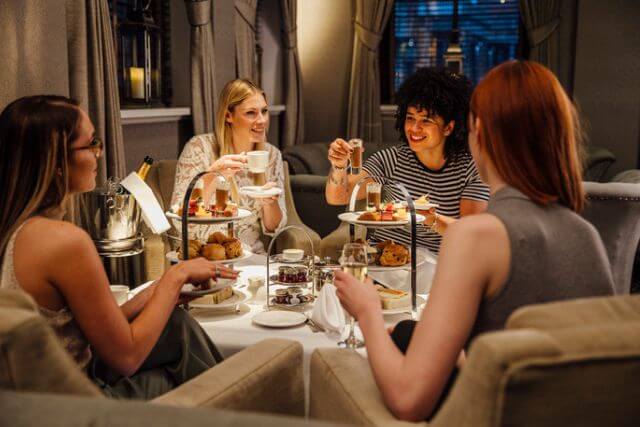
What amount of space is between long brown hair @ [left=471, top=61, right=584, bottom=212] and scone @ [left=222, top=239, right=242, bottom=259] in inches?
41.2

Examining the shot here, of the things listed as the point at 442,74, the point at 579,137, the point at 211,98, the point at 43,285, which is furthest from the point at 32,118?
the point at 211,98

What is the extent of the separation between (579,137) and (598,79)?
6.16 metres

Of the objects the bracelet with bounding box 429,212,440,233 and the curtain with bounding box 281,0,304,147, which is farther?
the curtain with bounding box 281,0,304,147

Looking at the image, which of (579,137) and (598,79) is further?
(598,79)

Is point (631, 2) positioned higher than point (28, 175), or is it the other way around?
point (631, 2)

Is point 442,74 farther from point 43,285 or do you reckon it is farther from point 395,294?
point 43,285

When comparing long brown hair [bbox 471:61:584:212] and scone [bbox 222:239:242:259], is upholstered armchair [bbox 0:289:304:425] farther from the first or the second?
long brown hair [bbox 471:61:584:212]

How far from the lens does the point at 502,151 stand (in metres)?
1.38

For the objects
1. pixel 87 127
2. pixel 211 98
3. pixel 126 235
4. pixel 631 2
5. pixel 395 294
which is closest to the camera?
pixel 87 127

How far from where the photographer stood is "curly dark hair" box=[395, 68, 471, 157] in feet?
9.78

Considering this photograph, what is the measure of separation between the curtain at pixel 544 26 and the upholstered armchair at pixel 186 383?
20.5 feet

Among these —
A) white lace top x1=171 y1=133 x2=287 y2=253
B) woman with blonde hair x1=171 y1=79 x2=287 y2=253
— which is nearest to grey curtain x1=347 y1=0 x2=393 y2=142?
white lace top x1=171 y1=133 x2=287 y2=253

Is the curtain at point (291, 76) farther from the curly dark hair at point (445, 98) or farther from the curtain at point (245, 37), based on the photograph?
the curly dark hair at point (445, 98)

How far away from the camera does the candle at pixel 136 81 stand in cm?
426
